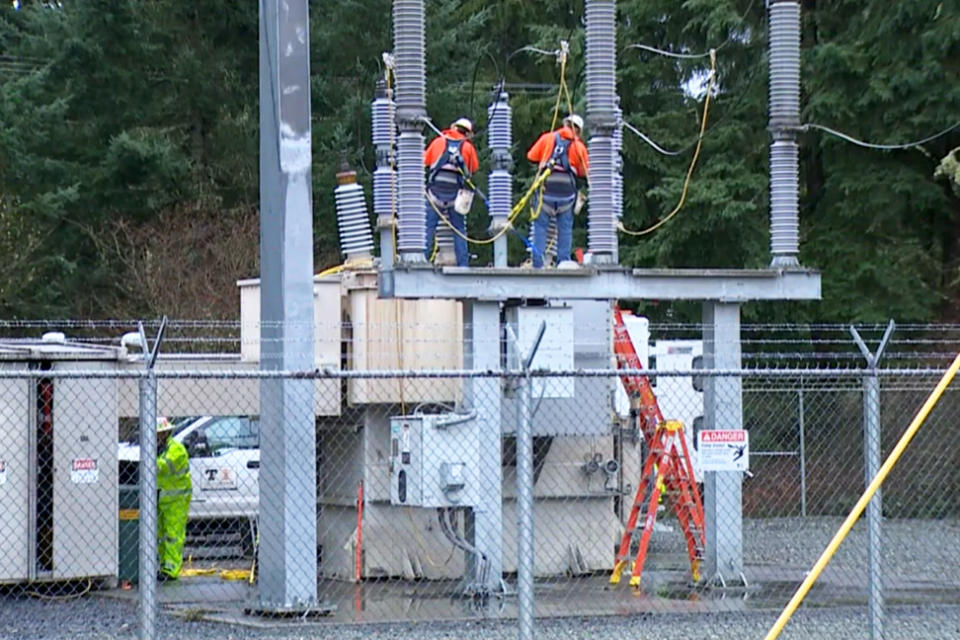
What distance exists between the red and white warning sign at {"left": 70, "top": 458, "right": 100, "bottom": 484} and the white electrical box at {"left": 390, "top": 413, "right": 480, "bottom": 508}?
2966 millimetres

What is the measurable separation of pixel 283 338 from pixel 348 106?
66.1ft

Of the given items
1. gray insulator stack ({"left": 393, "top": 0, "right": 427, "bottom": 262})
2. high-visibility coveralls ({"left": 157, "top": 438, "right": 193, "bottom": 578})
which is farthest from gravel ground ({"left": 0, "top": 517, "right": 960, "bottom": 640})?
gray insulator stack ({"left": 393, "top": 0, "right": 427, "bottom": 262})

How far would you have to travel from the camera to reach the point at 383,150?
19.2m

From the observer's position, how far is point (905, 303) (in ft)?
104

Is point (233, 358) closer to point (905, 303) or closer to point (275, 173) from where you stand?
point (275, 173)

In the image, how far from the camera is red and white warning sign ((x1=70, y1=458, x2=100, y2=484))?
1652 centimetres

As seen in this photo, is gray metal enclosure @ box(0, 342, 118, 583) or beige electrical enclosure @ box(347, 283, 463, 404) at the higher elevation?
beige electrical enclosure @ box(347, 283, 463, 404)

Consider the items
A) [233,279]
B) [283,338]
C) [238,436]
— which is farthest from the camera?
[233,279]

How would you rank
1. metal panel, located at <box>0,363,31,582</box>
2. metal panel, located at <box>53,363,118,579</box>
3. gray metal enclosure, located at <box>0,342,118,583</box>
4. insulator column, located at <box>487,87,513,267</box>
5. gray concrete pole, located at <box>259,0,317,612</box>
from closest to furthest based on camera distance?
gray concrete pole, located at <box>259,0,317,612</box> → metal panel, located at <box>0,363,31,582</box> → gray metal enclosure, located at <box>0,342,118,583</box> → metal panel, located at <box>53,363,118,579</box> → insulator column, located at <box>487,87,513,267</box>

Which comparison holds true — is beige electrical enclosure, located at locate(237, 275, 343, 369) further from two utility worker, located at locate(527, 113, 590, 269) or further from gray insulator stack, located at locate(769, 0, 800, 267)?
gray insulator stack, located at locate(769, 0, 800, 267)

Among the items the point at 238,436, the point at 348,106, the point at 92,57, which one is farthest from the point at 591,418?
the point at 92,57

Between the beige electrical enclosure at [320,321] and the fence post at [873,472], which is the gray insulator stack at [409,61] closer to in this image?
the beige electrical enclosure at [320,321]

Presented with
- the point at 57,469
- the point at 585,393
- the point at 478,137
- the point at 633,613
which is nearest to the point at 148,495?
the point at 633,613

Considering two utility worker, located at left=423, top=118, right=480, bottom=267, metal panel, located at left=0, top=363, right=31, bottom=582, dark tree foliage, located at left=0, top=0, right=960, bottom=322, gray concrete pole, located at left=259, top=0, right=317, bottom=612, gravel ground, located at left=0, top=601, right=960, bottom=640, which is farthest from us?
dark tree foliage, located at left=0, top=0, right=960, bottom=322
